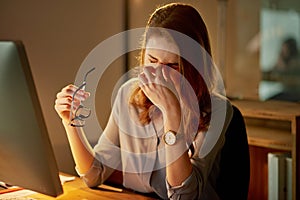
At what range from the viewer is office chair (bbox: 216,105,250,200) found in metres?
1.51

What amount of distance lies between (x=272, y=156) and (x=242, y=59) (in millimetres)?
645

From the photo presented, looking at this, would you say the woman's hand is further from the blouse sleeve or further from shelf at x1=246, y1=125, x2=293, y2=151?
shelf at x1=246, y1=125, x2=293, y2=151

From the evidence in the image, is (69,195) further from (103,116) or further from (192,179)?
(103,116)

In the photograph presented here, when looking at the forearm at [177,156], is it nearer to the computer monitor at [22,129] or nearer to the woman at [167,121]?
the woman at [167,121]

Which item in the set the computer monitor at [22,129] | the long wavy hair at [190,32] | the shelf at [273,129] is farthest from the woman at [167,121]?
the shelf at [273,129]

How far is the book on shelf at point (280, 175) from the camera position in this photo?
7.13ft

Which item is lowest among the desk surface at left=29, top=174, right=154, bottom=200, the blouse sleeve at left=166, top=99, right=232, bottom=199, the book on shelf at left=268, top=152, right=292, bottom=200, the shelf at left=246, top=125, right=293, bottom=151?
the book on shelf at left=268, top=152, right=292, bottom=200

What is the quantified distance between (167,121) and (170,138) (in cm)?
5

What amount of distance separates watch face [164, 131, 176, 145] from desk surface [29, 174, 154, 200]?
0.64 ft

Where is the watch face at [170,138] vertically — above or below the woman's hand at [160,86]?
below

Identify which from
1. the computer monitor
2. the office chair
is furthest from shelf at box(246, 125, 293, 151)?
the computer monitor

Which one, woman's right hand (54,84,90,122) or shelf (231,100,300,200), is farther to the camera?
shelf (231,100,300,200)

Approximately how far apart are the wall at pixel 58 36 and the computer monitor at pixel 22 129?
1.12 meters

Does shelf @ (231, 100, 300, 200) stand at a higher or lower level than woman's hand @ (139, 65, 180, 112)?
lower
